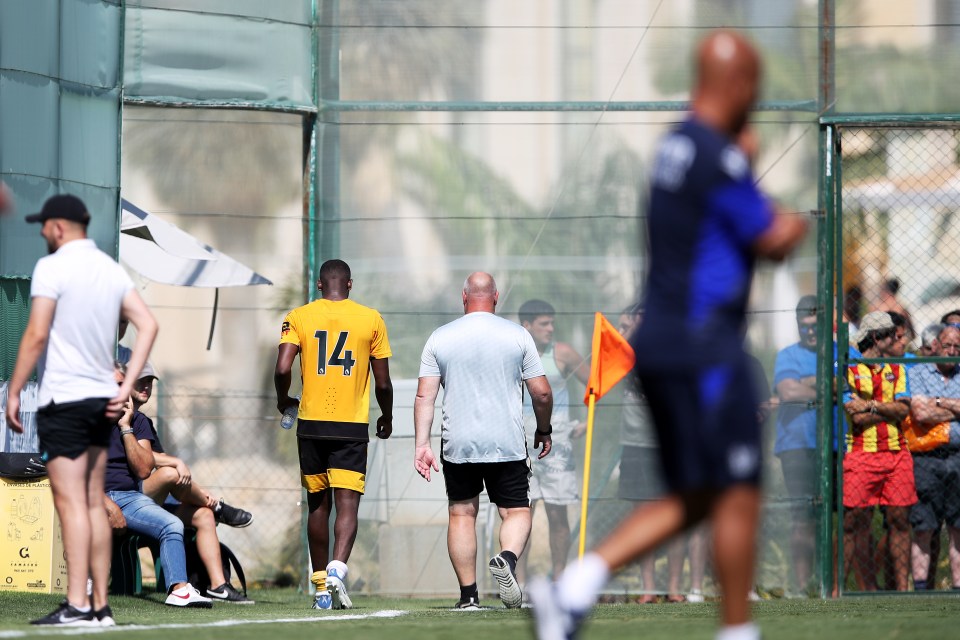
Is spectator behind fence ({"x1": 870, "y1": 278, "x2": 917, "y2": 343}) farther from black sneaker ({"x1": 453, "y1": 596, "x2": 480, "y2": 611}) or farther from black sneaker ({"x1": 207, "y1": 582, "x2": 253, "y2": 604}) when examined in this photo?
black sneaker ({"x1": 207, "y1": 582, "x2": 253, "y2": 604})

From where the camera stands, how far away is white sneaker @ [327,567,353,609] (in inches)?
347

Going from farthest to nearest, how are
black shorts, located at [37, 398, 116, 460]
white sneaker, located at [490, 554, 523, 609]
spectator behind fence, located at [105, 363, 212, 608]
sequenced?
spectator behind fence, located at [105, 363, 212, 608] < white sneaker, located at [490, 554, 523, 609] < black shorts, located at [37, 398, 116, 460]

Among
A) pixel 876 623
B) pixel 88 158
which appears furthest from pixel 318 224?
Answer: pixel 876 623

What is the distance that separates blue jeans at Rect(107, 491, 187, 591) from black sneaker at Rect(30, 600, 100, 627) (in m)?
2.51

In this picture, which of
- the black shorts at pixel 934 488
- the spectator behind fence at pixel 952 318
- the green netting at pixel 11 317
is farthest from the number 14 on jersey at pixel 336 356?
the spectator behind fence at pixel 952 318

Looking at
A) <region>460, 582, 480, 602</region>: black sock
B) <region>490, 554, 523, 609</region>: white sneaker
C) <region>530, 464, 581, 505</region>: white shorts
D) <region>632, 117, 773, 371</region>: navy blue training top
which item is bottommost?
<region>460, 582, 480, 602</region>: black sock

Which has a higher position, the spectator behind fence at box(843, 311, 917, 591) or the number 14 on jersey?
the number 14 on jersey

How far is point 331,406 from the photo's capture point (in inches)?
360

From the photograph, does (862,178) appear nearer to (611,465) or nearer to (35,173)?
(611,465)

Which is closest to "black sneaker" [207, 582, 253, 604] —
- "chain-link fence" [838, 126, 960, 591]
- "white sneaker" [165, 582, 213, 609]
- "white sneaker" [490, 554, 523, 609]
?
"white sneaker" [165, 582, 213, 609]

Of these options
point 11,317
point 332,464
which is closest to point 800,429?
point 332,464

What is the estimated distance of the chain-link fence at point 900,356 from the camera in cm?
1102

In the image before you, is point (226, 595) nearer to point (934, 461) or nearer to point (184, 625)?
point (184, 625)

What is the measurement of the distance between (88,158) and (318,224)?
1.80m
